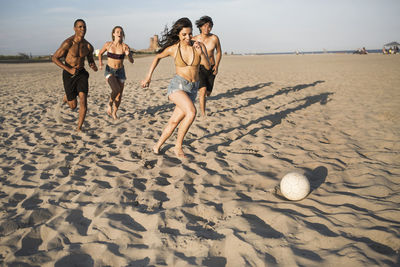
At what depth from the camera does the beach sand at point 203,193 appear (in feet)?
6.50

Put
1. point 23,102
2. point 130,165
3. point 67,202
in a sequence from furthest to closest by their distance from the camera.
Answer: point 23,102
point 130,165
point 67,202

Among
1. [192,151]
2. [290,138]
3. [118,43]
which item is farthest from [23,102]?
[290,138]

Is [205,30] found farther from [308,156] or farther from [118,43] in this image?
[308,156]

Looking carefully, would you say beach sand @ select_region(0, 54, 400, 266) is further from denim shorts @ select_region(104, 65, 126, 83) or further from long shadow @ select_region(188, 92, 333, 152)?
denim shorts @ select_region(104, 65, 126, 83)

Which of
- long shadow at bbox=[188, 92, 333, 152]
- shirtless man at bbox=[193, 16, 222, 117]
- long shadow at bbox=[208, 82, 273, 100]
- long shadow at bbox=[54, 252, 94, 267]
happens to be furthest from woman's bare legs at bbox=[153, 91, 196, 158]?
long shadow at bbox=[208, 82, 273, 100]

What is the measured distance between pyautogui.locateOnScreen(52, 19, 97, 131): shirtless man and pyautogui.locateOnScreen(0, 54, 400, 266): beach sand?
2.49 ft

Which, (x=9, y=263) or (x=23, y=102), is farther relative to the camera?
(x=23, y=102)

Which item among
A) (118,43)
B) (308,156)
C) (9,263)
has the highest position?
(118,43)

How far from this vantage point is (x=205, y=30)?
18.7 ft

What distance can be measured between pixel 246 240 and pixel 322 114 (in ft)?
16.7

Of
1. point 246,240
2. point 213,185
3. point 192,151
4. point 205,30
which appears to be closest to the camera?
point 246,240

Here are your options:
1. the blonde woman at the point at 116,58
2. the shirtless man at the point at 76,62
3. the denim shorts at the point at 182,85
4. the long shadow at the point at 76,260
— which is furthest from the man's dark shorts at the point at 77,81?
the long shadow at the point at 76,260

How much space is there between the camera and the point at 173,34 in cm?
347

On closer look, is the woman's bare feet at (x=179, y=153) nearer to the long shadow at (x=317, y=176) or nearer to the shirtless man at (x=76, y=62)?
the long shadow at (x=317, y=176)
